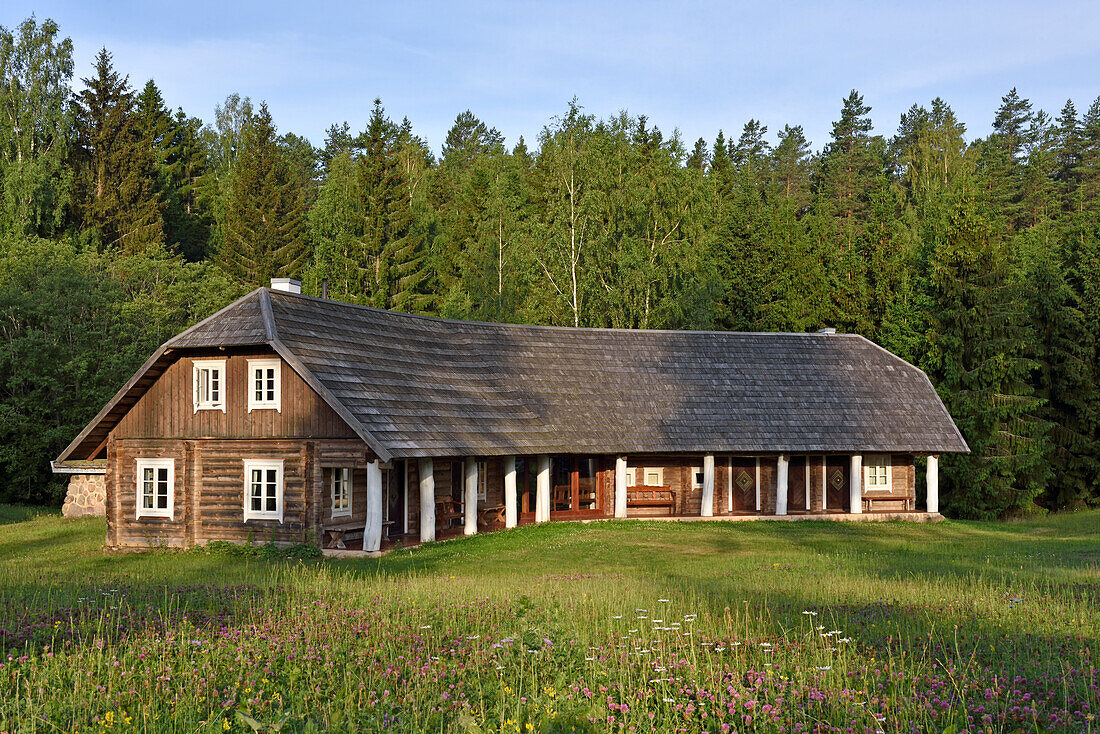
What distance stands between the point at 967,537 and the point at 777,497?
19.8ft

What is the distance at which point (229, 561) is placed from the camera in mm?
23203

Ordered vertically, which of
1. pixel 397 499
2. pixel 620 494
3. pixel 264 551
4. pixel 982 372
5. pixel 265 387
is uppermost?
pixel 982 372

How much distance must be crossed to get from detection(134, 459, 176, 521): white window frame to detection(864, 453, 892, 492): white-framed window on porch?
2287 centimetres

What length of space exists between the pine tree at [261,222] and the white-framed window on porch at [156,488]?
35.1 metres

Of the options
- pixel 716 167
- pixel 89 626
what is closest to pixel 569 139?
pixel 716 167

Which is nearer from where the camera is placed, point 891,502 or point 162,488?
point 162,488

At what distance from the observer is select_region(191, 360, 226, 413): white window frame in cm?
2622

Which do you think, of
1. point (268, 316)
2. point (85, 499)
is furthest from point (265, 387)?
point (85, 499)

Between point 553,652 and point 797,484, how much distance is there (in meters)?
27.6

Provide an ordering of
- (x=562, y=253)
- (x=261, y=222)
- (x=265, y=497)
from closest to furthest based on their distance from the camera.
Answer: (x=265, y=497) → (x=562, y=253) → (x=261, y=222)

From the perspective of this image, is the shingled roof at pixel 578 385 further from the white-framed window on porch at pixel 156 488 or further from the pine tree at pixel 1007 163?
the pine tree at pixel 1007 163

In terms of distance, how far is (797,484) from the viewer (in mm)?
35531

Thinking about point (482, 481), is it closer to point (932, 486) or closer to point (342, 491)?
point (342, 491)

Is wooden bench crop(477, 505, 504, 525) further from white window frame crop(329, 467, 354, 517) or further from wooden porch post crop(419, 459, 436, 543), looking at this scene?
white window frame crop(329, 467, 354, 517)
